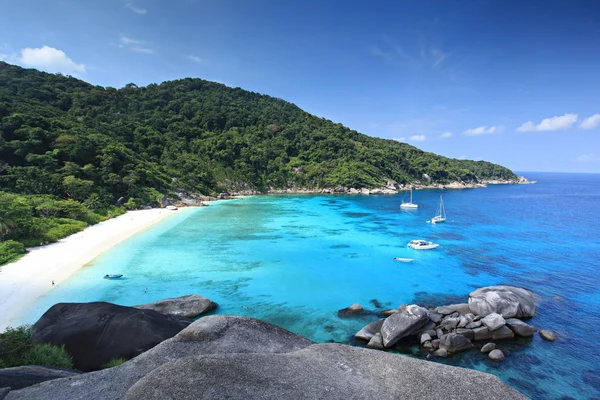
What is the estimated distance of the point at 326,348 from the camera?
1165 cm

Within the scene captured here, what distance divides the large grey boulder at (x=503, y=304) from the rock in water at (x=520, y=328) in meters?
1.20

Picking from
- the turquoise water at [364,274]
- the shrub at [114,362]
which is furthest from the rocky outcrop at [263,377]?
the turquoise water at [364,274]

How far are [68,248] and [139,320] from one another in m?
24.2

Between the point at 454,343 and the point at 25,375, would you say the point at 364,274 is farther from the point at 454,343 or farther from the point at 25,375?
the point at 25,375

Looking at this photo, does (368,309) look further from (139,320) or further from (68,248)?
(68,248)

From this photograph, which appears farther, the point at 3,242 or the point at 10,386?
the point at 3,242

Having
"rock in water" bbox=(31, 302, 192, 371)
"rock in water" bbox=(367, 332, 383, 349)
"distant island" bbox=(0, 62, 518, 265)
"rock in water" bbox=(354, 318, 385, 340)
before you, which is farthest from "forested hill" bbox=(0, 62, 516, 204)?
"rock in water" bbox=(367, 332, 383, 349)

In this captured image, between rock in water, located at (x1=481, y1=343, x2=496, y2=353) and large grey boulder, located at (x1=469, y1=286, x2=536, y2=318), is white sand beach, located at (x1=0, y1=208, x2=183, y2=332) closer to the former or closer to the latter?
rock in water, located at (x1=481, y1=343, x2=496, y2=353)

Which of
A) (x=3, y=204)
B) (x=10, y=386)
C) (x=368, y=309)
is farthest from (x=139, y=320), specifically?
(x=3, y=204)

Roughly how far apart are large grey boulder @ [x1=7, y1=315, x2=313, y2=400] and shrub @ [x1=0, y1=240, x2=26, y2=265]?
24961mm

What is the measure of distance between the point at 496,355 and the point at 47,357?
20629 mm

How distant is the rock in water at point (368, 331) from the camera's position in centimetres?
1720

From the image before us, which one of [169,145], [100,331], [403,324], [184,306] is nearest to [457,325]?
[403,324]

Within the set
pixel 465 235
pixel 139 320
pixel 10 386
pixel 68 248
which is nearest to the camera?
pixel 10 386
